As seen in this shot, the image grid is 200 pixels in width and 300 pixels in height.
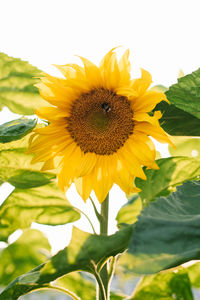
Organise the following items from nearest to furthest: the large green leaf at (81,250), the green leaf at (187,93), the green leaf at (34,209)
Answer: the large green leaf at (81,250), the green leaf at (187,93), the green leaf at (34,209)

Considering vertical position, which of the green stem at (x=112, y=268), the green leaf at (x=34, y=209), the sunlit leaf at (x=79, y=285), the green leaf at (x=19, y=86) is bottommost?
the sunlit leaf at (x=79, y=285)

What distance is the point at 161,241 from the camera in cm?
37

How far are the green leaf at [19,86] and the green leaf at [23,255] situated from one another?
1.13 feet

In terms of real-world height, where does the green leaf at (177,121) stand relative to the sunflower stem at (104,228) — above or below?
above

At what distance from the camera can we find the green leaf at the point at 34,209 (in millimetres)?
722

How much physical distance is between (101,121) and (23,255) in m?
0.37

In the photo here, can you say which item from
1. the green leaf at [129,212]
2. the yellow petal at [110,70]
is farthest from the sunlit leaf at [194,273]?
the yellow petal at [110,70]

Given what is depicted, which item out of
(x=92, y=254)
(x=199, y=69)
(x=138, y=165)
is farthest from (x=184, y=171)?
(x=92, y=254)

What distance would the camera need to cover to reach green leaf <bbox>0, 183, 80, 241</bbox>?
72 centimetres

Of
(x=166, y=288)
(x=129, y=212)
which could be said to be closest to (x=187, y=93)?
(x=129, y=212)

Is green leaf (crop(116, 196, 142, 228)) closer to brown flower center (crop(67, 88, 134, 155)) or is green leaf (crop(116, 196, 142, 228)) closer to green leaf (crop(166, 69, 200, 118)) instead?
brown flower center (crop(67, 88, 134, 155))

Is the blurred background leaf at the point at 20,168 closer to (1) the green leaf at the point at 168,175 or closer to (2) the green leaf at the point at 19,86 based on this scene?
(2) the green leaf at the point at 19,86

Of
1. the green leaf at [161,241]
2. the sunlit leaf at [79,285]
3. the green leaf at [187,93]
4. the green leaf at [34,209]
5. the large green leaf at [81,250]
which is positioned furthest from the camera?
the sunlit leaf at [79,285]

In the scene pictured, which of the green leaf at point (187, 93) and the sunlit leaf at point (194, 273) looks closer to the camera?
the green leaf at point (187, 93)
